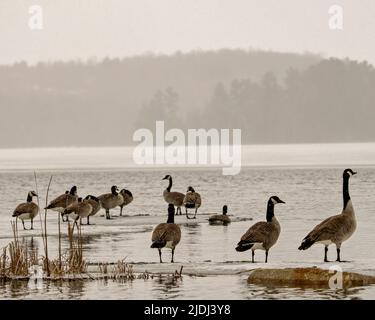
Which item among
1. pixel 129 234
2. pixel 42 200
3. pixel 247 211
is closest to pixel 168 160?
pixel 42 200

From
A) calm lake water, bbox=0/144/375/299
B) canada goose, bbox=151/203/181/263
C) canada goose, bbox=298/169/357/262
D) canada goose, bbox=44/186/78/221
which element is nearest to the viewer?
calm lake water, bbox=0/144/375/299

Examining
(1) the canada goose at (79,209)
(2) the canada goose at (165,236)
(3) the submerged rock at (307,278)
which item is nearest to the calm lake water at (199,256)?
(3) the submerged rock at (307,278)

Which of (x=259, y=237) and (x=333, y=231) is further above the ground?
(x=333, y=231)

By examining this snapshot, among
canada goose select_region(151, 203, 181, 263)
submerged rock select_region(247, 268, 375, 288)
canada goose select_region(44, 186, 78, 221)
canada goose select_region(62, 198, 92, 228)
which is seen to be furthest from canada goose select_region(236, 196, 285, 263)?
canada goose select_region(44, 186, 78, 221)

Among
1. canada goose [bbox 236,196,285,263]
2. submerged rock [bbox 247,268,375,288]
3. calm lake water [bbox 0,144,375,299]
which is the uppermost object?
canada goose [bbox 236,196,285,263]

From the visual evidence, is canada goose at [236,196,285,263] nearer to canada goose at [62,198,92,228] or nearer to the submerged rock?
the submerged rock

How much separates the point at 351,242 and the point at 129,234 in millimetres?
6399

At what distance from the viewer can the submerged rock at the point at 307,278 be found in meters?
16.0

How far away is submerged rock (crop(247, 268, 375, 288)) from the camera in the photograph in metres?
16.0

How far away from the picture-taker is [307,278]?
16219mm

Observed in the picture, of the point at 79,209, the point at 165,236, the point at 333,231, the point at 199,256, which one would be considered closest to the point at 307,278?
the point at 333,231

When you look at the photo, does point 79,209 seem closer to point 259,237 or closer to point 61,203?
point 61,203

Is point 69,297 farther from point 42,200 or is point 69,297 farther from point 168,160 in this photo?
point 168,160

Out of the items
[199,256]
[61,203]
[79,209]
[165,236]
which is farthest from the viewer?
[61,203]
